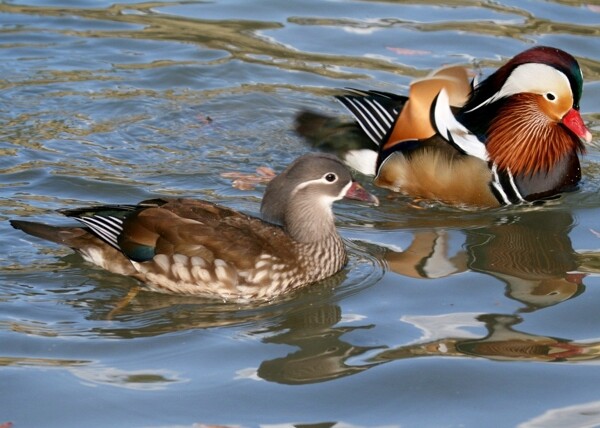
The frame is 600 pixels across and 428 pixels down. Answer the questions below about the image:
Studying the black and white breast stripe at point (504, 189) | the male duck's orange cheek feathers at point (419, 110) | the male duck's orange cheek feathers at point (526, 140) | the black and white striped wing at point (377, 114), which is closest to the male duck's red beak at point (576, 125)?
the male duck's orange cheek feathers at point (526, 140)

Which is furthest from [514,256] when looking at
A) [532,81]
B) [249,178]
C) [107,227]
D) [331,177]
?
[107,227]

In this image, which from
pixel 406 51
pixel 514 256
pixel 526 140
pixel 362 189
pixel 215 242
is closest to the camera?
pixel 215 242

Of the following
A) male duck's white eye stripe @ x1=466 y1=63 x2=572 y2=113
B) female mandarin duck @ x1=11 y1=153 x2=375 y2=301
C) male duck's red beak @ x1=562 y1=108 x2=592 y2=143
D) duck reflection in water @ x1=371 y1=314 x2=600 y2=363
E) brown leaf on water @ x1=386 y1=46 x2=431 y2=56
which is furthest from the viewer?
brown leaf on water @ x1=386 y1=46 x2=431 y2=56

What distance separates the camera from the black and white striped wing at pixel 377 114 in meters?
8.05

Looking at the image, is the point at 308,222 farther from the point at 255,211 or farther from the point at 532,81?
the point at 532,81

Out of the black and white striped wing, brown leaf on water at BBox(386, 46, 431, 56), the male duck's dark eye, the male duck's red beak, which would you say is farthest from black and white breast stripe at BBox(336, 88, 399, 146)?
brown leaf on water at BBox(386, 46, 431, 56)

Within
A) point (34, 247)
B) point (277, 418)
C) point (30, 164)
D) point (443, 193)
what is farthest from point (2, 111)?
point (277, 418)

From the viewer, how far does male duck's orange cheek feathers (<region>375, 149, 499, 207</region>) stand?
25.5 feet

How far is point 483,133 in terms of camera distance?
803 cm

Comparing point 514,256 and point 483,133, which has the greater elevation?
point 483,133

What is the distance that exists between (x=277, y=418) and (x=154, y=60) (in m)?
5.73

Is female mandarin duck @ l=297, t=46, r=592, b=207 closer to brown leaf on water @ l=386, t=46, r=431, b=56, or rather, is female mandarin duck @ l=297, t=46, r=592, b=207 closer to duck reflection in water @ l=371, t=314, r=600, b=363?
duck reflection in water @ l=371, t=314, r=600, b=363

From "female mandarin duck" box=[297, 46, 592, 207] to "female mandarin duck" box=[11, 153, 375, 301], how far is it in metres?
1.33

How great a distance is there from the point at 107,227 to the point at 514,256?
2.32 metres
